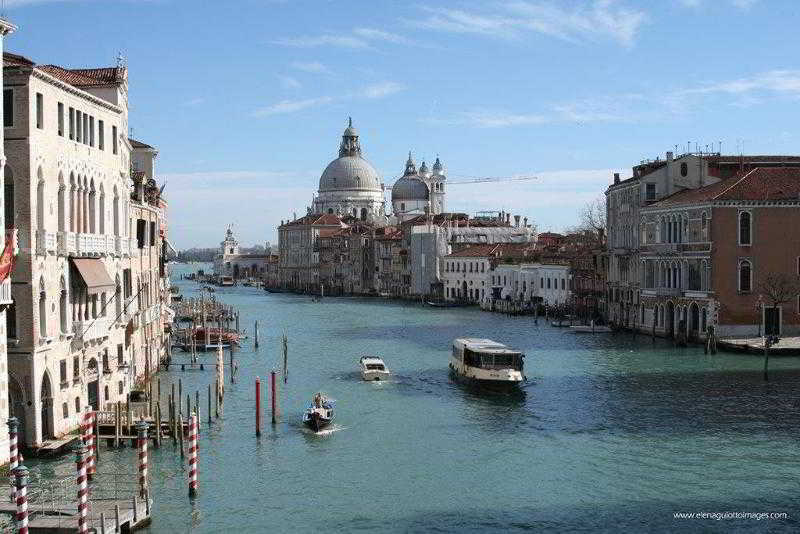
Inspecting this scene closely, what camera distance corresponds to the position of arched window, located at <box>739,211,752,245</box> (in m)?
31.7

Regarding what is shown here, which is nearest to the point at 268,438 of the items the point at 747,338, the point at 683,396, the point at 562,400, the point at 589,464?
the point at 589,464

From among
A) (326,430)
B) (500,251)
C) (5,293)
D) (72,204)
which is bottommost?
(326,430)

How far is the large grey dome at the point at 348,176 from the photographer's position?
4306 inches

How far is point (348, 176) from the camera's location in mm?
109375

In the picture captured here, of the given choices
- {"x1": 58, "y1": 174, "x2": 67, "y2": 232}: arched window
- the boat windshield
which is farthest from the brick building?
{"x1": 58, "y1": 174, "x2": 67, "y2": 232}: arched window

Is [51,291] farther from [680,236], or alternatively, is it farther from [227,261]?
[227,261]

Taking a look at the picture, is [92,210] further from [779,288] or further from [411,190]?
[411,190]

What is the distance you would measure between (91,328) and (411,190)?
9011 centimetres

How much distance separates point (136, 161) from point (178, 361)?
5.77 m

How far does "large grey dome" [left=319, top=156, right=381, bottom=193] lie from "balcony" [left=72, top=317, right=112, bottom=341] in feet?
300

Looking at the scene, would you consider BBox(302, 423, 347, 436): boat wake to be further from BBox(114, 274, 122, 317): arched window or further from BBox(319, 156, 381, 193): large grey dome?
BBox(319, 156, 381, 193): large grey dome

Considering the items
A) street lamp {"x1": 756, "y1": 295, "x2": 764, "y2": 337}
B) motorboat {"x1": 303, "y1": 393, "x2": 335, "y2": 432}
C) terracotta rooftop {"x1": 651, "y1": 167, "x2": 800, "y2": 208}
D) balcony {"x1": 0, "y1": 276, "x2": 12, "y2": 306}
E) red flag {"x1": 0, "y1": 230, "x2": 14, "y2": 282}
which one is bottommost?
motorboat {"x1": 303, "y1": 393, "x2": 335, "y2": 432}

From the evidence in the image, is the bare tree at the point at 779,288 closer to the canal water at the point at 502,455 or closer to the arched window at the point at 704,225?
the arched window at the point at 704,225

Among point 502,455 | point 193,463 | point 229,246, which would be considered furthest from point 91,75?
point 229,246
